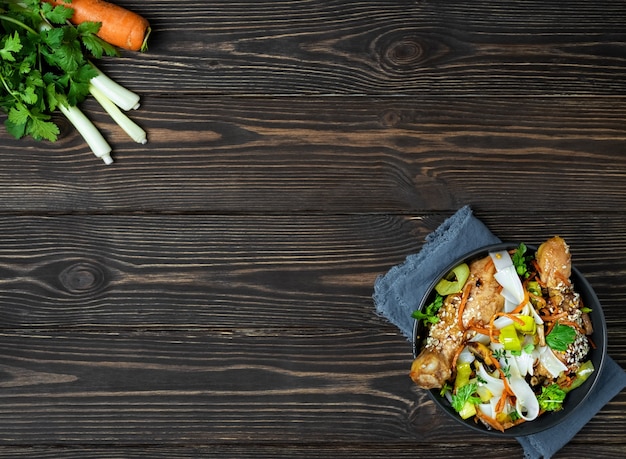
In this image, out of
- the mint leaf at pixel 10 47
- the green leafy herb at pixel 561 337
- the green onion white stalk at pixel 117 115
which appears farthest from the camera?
the green onion white stalk at pixel 117 115

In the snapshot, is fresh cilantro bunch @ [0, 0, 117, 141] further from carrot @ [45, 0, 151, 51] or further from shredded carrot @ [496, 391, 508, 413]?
shredded carrot @ [496, 391, 508, 413]

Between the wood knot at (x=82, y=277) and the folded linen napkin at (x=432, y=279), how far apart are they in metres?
0.59

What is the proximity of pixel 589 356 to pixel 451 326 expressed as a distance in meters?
0.28

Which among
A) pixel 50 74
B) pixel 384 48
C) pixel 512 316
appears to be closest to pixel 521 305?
pixel 512 316

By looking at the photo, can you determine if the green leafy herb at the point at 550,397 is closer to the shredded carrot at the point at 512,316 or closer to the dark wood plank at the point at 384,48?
the shredded carrot at the point at 512,316

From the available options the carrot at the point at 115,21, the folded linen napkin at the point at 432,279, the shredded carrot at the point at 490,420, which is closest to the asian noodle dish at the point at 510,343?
the shredded carrot at the point at 490,420

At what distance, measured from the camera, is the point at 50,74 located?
135 cm

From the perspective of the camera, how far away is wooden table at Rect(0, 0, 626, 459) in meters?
1.43

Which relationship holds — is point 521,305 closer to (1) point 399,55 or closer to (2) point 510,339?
(2) point 510,339

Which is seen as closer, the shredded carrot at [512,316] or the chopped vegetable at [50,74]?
the shredded carrot at [512,316]

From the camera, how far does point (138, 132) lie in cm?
140

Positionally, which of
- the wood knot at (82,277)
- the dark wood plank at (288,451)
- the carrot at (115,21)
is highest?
the carrot at (115,21)

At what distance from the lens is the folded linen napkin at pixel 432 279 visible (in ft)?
4.46

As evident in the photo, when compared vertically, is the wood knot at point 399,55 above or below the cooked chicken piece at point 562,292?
above
